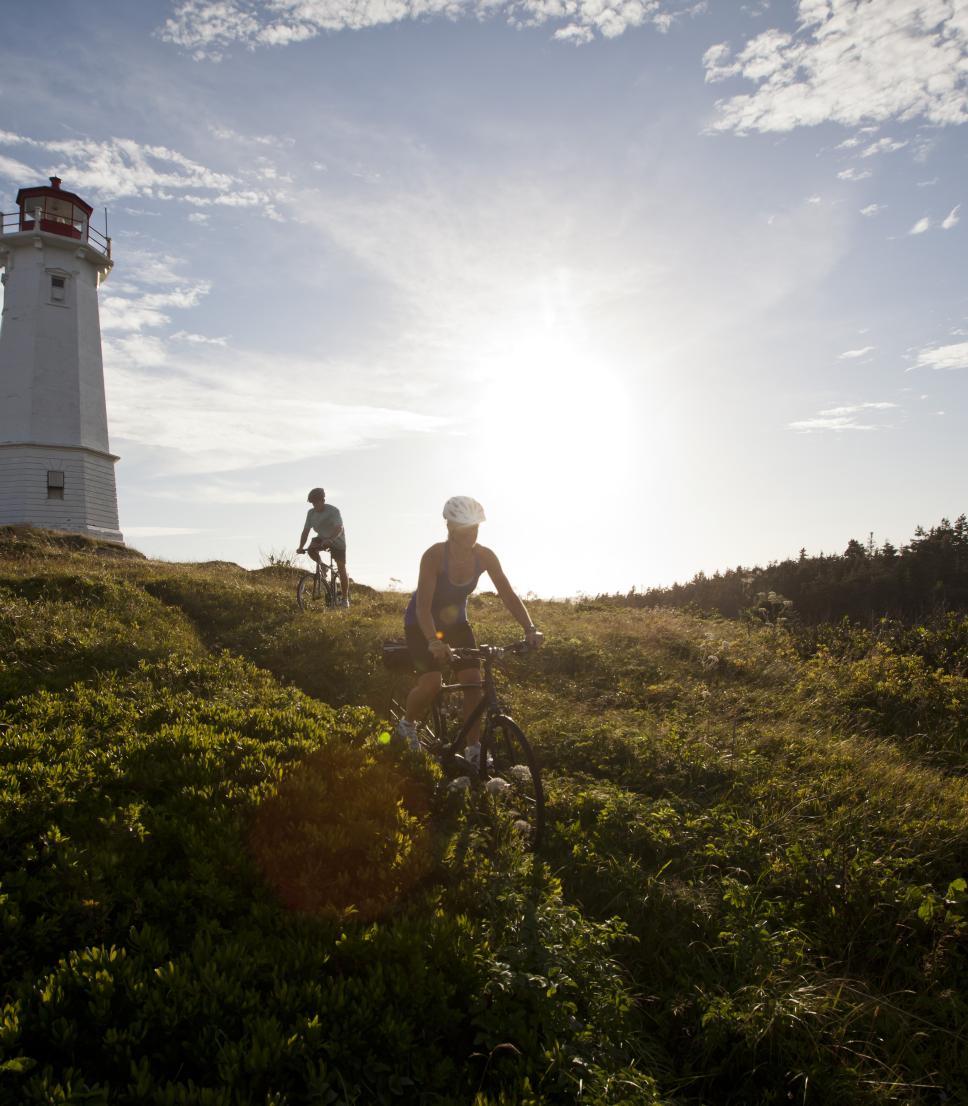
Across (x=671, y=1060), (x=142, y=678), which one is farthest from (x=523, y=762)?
(x=142, y=678)

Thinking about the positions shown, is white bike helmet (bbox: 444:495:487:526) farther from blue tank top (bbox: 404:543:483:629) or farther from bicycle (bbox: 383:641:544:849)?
bicycle (bbox: 383:641:544:849)

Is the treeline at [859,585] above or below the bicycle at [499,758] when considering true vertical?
above

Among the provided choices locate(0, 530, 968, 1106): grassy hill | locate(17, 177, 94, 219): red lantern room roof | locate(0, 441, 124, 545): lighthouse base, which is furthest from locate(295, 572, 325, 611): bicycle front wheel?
locate(17, 177, 94, 219): red lantern room roof

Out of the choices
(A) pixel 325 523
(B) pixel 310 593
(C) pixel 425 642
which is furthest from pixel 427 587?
(B) pixel 310 593

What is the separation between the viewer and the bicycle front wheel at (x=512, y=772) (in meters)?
5.89

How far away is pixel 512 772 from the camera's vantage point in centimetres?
621

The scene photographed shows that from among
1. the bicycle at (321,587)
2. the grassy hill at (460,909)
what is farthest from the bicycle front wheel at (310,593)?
the grassy hill at (460,909)

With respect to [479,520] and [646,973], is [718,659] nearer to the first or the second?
[479,520]

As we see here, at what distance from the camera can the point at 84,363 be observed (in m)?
31.0

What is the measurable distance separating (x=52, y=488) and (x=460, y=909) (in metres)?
31.3

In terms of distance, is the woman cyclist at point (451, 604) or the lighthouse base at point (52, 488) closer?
the woman cyclist at point (451, 604)

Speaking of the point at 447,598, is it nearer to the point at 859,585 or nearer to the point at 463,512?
the point at 463,512

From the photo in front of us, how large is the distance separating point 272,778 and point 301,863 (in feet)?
3.88

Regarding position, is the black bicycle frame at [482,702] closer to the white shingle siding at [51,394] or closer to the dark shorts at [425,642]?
the dark shorts at [425,642]
